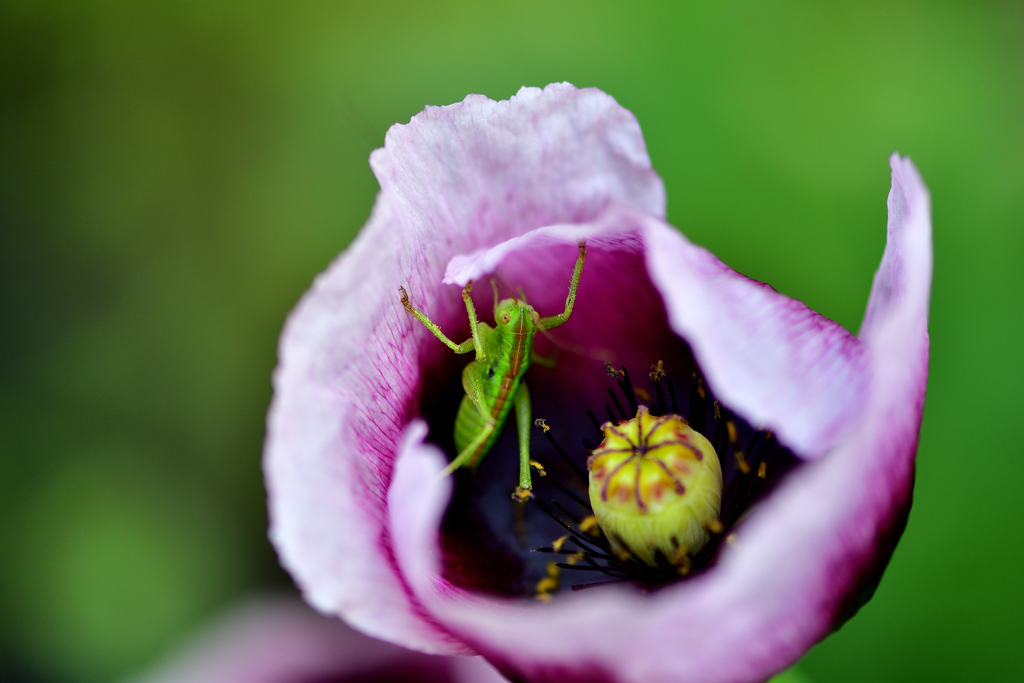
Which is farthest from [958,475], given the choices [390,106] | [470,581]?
[390,106]

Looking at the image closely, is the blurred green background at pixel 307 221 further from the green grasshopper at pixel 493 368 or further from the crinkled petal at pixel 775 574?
the crinkled petal at pixel 775 574

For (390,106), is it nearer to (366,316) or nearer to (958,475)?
(366,316)

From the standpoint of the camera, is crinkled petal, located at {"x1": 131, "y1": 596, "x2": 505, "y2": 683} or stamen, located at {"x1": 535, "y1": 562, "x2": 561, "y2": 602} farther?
crinkled petal, located at {"x1": 131, "y1": 596, "x2": 505, "y2": 683}

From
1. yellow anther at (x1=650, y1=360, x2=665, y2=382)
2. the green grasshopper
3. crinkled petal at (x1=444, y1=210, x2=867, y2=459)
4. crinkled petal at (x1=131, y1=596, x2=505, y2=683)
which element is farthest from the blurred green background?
crinkled petal at (x1=444, y1=210, x2=867, y2=459)

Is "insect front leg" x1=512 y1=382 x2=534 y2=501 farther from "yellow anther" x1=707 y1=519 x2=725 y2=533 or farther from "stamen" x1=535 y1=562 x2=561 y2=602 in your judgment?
"yellow anther" x1=707 y1=519 x2=725 y2=533

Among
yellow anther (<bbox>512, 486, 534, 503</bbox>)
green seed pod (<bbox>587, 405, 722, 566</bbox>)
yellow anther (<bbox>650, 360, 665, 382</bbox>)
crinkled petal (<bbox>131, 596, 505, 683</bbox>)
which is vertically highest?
yellow anther (<bbox>650, 360, 665, 382</bbox>)

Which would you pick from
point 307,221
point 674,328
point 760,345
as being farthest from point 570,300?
point 307,221
